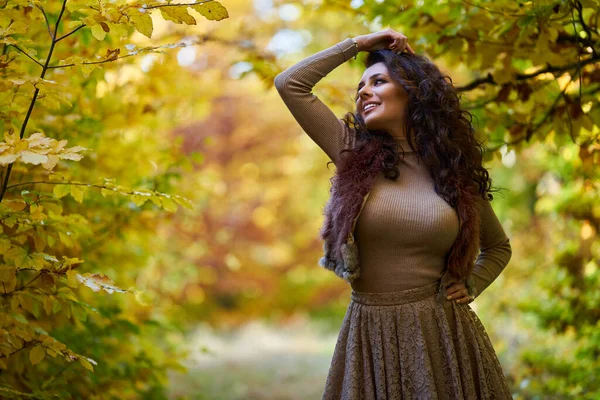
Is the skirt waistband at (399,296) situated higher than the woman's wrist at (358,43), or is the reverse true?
the woman's wrist at (358,43)

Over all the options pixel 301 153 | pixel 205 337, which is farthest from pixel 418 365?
pixel 205 337

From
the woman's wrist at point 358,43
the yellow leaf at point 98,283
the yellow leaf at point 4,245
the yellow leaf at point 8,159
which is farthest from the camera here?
the woman's wrist at point 358,43

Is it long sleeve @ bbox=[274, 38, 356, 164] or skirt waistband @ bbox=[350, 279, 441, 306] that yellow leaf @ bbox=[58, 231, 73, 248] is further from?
skirt waistband @ bbox=[350, 279, 441, 306]

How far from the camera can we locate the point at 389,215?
199cm

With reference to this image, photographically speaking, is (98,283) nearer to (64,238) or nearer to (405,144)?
(64,238)

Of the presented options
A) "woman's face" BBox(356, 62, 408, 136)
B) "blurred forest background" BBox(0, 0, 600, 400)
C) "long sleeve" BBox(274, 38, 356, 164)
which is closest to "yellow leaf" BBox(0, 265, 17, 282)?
"blurred forest background" BBox(0, 0, 600, 400)

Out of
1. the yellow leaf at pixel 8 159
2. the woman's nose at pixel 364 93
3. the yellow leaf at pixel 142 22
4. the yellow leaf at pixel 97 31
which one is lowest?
the yellow leaf at pixel 8 159

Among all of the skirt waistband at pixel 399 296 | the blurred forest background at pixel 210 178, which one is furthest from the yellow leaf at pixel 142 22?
the skirt waistband at pixel 399 296

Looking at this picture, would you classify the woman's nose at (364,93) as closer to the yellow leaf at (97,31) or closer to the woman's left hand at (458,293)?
the woman's left hand at (458,293)

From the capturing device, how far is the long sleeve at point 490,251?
2301 millimetres

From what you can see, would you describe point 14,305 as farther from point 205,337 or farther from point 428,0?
point 205,337

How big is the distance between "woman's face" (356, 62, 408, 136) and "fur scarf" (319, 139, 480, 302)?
8cm

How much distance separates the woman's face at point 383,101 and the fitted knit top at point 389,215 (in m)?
0.10

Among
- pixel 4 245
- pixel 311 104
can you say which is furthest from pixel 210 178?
pixel 4 245
